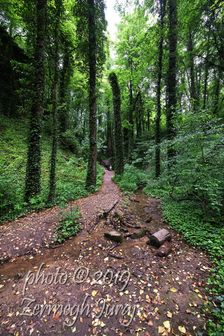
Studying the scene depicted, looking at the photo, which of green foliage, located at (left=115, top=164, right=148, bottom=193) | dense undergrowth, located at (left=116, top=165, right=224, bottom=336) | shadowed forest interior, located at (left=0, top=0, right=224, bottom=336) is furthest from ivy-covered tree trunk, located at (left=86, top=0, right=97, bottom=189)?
dense undergrowth, located at (left=116, top=165, right=224, bottom=336)

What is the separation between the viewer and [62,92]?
15859 millimetres

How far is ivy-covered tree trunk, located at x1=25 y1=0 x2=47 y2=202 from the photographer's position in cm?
698

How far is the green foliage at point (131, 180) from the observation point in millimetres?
9141

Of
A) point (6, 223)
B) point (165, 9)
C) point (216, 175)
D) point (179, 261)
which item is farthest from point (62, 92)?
point (179, 261)

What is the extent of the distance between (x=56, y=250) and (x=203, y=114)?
524 centimetres

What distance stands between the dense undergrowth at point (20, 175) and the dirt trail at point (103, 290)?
232 centimetres

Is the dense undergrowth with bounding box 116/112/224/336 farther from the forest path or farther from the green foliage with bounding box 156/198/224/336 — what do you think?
the forest path

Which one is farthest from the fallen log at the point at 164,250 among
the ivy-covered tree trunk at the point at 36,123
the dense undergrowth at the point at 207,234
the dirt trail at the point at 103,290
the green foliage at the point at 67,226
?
the ivy-covered tree trunk at the point at 36,123

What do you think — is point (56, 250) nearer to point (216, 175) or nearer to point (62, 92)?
point (216, 175)

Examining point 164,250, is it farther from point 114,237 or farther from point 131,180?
point 131,180

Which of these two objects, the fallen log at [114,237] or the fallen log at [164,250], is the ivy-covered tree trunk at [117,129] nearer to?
the fallen log at [114,237]

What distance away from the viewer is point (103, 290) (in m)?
3.21

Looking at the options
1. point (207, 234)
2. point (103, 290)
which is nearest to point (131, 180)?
point (207, 234)

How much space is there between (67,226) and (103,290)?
2.20 meters
